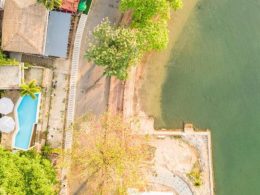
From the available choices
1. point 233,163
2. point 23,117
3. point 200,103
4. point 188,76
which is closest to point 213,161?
point 233,163

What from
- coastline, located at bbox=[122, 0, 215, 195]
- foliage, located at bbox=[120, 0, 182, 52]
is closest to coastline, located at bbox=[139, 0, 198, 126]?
coastline, located at bbox=[122, 0, 215, 195]

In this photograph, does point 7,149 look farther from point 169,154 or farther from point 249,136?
point 249,136

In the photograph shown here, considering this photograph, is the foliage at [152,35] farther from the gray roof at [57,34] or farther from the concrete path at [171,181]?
the concrete path at [171,181]

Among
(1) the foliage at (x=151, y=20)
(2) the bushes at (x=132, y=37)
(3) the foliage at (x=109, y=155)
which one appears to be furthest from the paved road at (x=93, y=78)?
(1) the foliage at (x=151, y=20)

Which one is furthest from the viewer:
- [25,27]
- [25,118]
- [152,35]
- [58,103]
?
[58,103]

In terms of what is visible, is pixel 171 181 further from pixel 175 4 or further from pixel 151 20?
pixel 175 4

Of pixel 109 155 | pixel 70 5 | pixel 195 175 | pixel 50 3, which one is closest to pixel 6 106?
pixel 50 3

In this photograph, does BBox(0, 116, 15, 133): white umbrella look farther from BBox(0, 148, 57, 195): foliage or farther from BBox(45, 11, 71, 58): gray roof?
BBox(45, 11, 71, 58): gray roof
